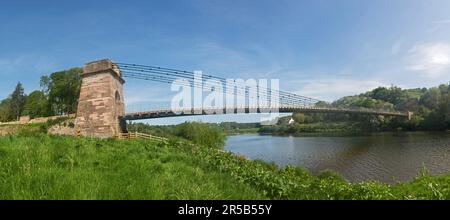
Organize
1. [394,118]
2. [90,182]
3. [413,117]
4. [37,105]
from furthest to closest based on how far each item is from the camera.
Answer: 1. [394,118]
2. [413,117]
3. [37,105]
4. [90,182]

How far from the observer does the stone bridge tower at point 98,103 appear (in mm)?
31297

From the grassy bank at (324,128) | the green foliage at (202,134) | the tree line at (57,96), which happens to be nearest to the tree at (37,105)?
the tree line at (57,96)

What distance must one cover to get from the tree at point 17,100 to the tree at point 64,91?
2024 cm

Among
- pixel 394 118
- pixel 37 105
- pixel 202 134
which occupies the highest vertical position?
pixel 37 105

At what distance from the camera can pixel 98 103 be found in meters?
31.9

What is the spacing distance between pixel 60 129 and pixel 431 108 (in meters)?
92.9

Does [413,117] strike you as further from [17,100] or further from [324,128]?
[17,100]

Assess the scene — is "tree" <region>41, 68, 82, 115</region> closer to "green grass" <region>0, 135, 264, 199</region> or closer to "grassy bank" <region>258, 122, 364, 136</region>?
"green grass" <region>0, 135, 264, 199</region>

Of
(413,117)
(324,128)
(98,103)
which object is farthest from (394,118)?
(98,103)

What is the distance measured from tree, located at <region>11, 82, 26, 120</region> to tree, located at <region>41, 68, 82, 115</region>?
20244 millimetres

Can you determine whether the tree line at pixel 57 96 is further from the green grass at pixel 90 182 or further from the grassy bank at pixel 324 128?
the grassy bank at pixel 324 128

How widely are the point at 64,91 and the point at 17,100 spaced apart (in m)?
30.4

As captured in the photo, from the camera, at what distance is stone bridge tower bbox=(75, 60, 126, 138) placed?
3130 centimetres
